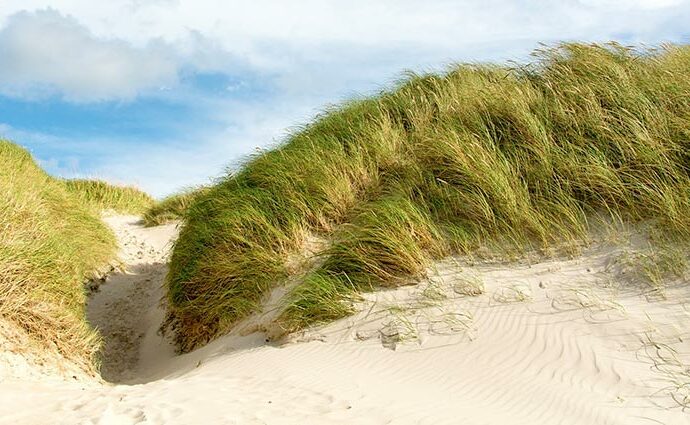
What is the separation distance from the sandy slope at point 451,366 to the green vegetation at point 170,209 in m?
7.94

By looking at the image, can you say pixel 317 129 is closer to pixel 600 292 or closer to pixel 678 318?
pixel 600 292

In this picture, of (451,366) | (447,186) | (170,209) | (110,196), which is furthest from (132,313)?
(110,196)

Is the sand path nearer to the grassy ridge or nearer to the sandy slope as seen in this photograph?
the grassy ridge

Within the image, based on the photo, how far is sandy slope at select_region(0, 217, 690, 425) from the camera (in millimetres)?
4387

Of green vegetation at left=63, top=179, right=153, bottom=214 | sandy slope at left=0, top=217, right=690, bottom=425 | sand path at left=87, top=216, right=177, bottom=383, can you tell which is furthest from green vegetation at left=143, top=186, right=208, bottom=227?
sandy slope at left=0, top=217, right=690, bottom=425

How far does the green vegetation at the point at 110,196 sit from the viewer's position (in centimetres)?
1609

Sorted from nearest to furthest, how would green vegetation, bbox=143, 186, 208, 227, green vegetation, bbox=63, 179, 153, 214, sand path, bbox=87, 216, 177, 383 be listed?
sand path, bbox=87, 216, 177, 383 → green vegetation, bbox=143, 186, 208, 227 → green vegetation, bbox=63, 179, 153, 214

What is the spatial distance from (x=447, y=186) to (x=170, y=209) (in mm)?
9233

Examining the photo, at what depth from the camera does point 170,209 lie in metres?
15.1

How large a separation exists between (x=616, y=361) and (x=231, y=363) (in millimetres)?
3072

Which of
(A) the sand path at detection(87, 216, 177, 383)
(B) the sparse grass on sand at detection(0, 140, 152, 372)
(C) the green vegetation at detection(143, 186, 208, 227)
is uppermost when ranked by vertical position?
(B) the sparse grass on sand at detection(0, 140, 152, 372)

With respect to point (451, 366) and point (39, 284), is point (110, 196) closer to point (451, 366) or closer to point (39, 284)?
point (39, 284)

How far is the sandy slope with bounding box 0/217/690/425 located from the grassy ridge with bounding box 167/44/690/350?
415 millimetres

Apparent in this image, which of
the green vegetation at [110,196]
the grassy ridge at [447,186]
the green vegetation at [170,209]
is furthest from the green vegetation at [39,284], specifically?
the green vegetation at [110,196]
